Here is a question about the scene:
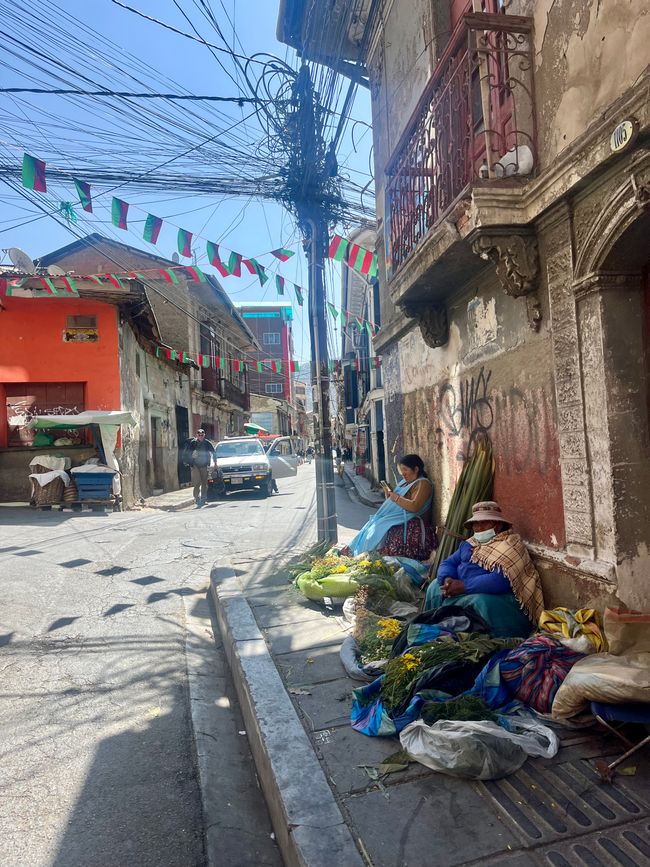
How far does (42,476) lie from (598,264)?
12.3 meters

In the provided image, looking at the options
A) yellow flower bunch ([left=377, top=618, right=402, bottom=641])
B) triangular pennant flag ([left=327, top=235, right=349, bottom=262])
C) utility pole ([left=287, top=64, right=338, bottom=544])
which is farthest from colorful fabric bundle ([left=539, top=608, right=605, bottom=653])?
triangular pennant flag ([left=327, top=235, right=349, bottom=262])

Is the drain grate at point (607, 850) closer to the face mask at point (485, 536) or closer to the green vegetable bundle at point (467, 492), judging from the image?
the face mask at point (485, 536)

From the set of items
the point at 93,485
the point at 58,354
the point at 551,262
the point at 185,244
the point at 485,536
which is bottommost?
the point at 485,536

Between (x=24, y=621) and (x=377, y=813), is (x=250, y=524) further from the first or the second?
(x=377, y=813)

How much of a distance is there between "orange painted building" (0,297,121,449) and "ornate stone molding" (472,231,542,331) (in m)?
12.3

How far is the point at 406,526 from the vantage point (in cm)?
614

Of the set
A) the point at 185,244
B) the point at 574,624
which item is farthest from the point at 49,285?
the point at 574,624

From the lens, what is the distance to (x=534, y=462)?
409cm

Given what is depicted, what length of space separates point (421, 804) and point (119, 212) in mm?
8261

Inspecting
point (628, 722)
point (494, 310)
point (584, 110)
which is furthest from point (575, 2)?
point (628, 722)

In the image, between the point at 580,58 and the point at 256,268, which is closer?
the point at 580,58

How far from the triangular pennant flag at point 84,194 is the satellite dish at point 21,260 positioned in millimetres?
7363

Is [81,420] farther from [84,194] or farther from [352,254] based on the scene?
[352,254]

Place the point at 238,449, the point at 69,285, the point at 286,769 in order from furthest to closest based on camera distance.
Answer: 1. the point at 238,449
2. the point at 69,285
3. the point at 286,769
